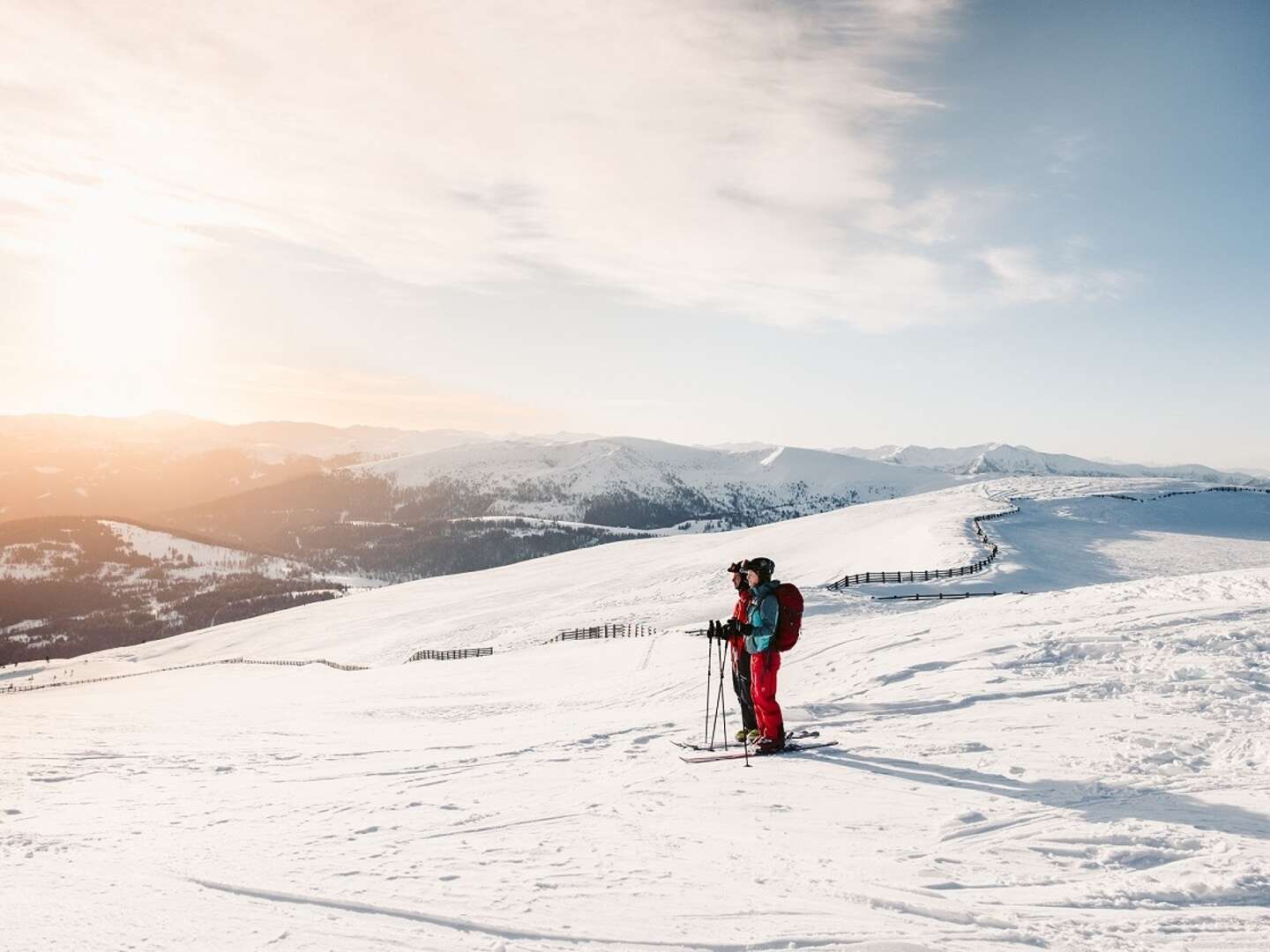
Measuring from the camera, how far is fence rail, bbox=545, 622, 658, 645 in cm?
3194

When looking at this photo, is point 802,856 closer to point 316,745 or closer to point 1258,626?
point 316,745

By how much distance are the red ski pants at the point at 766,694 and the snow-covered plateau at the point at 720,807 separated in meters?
0.46

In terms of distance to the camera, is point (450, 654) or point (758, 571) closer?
point (758, 571)

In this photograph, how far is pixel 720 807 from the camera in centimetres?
717

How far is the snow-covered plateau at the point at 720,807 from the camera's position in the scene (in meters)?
4.75

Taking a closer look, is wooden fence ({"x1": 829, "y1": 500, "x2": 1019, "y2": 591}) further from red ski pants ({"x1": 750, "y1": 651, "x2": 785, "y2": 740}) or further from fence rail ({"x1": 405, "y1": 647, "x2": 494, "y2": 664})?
red ski pants ({"x1": 750, "y1": 651, "x2": 785, "y2": 740})

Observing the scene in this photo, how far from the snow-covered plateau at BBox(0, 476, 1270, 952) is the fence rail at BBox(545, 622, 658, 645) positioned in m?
12.0

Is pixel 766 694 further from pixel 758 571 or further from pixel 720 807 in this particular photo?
pixel 720 807

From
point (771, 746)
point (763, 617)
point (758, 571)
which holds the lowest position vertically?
point (771, 746)

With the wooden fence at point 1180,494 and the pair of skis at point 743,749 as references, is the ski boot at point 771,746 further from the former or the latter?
the wooden fence at point 1180,494

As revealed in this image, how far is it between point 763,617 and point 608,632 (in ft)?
80.4

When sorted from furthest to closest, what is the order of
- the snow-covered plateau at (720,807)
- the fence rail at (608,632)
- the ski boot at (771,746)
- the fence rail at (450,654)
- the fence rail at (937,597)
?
the fence rail at (450,654)
the fence rail at (608,632)
the fence rail at (937,597)
the ski boot at (771,746)
the snow-covered plateau at (720,807)

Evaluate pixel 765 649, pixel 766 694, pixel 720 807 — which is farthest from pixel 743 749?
pixel 720 807

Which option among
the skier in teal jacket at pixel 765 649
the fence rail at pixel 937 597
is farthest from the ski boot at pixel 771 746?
the fence rail at pixel 937 597
